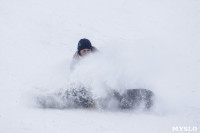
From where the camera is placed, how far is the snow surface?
5.81m

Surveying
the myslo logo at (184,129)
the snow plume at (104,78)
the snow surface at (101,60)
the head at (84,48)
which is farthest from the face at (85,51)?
the myslo logo at (184,129)

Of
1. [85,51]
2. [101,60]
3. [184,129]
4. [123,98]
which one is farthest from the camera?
[85,51]

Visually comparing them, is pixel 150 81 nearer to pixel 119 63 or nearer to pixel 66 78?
pixel 119 63

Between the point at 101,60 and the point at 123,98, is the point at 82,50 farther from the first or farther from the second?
the point at 123,98

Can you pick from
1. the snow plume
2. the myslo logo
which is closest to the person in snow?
the snow plume

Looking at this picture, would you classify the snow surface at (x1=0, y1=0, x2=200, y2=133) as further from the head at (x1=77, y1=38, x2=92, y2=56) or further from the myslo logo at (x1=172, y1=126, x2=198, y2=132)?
the head at (x1=77, y1=38, x2=92, y2=56)

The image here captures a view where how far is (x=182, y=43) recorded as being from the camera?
13.2 meters

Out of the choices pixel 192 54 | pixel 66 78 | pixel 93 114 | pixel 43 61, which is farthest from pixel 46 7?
pixel 93 114

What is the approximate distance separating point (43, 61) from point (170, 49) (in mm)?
5683

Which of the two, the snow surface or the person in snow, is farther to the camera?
the person in snow

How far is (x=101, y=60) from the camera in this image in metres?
6.84

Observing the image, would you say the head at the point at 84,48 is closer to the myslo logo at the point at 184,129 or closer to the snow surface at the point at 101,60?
the snow surface at the point at 101,60

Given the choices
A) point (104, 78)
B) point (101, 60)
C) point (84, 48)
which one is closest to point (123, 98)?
point (104, 78)

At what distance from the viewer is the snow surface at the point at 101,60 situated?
581 cm
